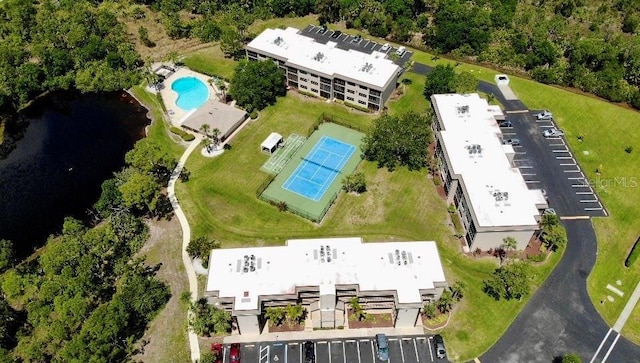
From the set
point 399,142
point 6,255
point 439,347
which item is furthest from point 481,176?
point 6,255

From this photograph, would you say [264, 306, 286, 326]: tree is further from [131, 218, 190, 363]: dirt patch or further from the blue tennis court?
the blue tennis court

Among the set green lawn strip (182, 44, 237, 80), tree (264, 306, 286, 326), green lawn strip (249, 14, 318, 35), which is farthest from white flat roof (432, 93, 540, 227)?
green lawn strip (249, 14, 318, 35)

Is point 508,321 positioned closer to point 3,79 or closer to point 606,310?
point 606,310

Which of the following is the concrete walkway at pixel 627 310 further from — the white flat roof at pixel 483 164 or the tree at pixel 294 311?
the tree at pixel 294 311

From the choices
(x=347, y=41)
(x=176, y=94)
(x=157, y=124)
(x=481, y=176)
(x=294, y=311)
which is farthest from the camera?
(x=347, y=41)

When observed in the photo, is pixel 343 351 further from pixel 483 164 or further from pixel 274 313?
pixel 483 164

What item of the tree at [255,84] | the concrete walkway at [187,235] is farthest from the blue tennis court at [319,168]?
the concrete walkway at [187,235]

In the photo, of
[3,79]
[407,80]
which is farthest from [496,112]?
[3,79]

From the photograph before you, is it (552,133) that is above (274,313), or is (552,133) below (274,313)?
above
